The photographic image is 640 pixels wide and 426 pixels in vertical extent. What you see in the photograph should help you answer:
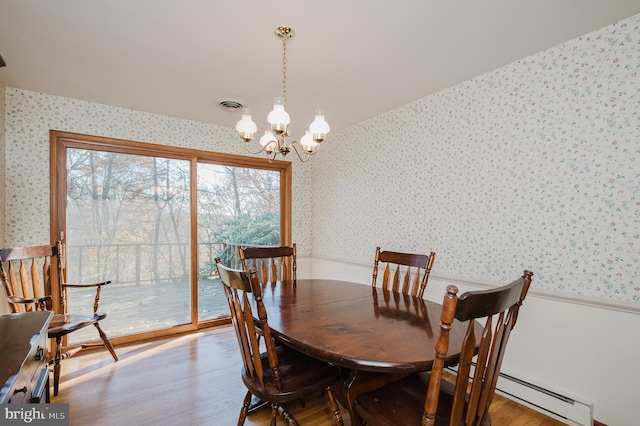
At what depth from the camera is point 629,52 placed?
1.69 m

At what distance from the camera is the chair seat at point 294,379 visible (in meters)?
1.37

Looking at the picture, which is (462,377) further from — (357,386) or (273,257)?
(273,257)

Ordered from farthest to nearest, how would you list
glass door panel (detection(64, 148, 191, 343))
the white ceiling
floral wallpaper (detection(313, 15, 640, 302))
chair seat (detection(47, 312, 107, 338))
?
1. glass door panel (detection(64, 148, 191, 343))
2. chair seat (detection(47, 312, 107, 338))
3. floral wallpaper (detection(313, 15, 640, 302))
4. the white ceiling

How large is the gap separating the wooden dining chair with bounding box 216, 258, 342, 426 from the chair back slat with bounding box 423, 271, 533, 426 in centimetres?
65

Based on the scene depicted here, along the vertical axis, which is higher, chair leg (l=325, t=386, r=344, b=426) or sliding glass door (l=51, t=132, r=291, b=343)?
sliding glass door (l=51, t=132, r=291, b=343)

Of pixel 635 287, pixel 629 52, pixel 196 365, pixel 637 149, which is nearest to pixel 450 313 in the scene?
pixel 635 287

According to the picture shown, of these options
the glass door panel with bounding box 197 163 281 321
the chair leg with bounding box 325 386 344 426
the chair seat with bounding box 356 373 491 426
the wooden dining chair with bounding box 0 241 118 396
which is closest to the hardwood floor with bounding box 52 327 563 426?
the wooden dining chair with bounding box 0 241 118 396

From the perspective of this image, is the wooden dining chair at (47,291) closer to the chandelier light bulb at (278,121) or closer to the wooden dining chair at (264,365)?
the wooden dining chair at (264,365)

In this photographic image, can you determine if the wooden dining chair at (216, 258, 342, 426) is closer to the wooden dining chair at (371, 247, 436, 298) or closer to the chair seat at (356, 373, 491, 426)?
the chair seat at (356, 373, 491, 426)

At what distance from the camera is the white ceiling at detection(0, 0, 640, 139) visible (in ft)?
5.29

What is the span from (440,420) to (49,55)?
3117mm

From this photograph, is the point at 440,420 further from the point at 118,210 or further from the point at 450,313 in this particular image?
the point at 118,210

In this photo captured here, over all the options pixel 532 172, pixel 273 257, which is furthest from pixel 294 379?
pixel 532 172

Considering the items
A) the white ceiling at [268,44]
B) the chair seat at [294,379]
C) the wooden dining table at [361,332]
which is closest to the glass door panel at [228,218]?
the white ceiling at [268,44]
